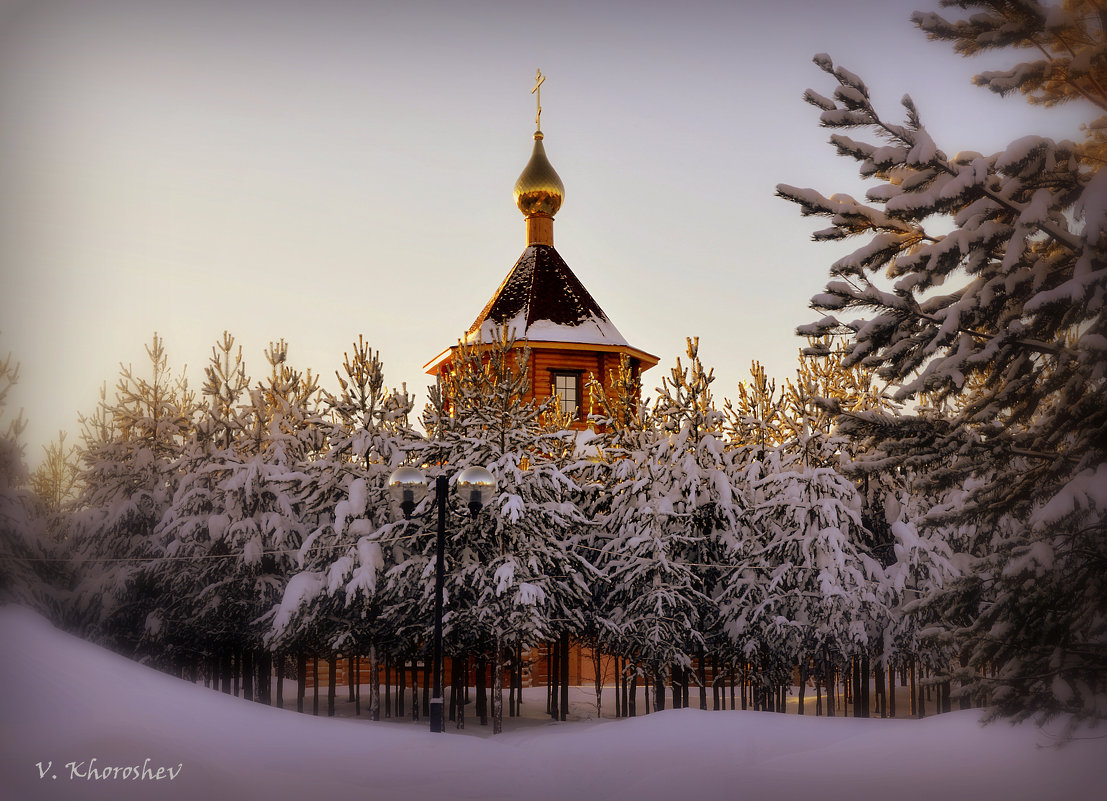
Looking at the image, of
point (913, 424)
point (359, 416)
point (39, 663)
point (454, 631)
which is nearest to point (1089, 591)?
point (913, 424)

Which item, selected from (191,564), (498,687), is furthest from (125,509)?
(498,687)

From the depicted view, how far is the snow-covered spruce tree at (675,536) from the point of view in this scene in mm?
21359

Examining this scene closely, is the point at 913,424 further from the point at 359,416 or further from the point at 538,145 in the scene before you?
the point at 538,145

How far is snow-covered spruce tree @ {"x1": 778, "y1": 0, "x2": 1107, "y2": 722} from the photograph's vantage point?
923 centimetres

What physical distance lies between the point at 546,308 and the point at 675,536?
19.8 m

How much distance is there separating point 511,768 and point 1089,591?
819cm

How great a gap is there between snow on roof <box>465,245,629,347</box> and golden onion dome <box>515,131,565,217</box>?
2.17m

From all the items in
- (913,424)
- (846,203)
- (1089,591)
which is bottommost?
(1089,591)

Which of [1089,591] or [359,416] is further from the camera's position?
[359,416]

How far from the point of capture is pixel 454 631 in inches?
838

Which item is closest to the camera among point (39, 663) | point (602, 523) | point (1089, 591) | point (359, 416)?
point (1089, 591)

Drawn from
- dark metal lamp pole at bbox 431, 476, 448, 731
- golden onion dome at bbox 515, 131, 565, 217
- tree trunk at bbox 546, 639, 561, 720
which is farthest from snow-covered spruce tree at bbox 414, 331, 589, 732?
golden onion dome at bbox 515, 131, 565, 217

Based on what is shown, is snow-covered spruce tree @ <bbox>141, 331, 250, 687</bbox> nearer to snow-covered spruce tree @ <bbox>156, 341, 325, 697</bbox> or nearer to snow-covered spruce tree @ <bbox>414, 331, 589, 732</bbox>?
snow-covered spruce tree @ <bbox>156, 341, 325, 697</bbox>

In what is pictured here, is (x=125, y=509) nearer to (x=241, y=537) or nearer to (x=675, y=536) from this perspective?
(x=241, y=537)
